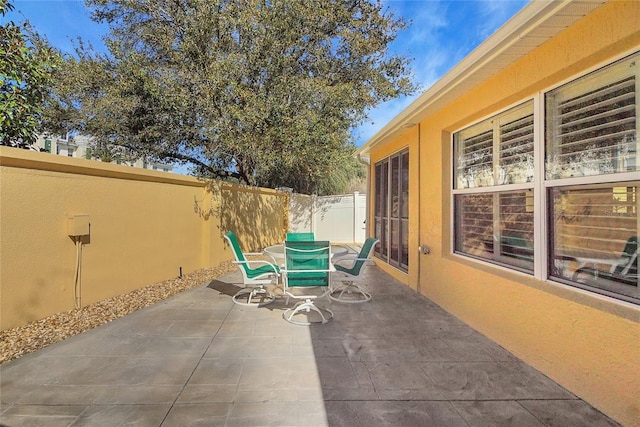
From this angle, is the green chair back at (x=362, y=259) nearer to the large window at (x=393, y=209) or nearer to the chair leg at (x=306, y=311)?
the chair leg at (x=306, y=311)

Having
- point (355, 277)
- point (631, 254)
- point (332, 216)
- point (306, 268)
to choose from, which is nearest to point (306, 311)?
point (306, 268)

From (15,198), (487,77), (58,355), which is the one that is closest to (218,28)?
(15,198)

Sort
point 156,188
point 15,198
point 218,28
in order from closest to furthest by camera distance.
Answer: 1. point 15,198
2. point 156,188
3. point 218,28

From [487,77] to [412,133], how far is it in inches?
90.2

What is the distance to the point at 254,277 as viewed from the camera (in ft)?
15.7

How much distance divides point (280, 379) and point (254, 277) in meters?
2.22

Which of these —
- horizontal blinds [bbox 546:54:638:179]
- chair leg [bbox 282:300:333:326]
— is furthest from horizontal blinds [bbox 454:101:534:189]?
chair leg [bbox 282:300:333:326]

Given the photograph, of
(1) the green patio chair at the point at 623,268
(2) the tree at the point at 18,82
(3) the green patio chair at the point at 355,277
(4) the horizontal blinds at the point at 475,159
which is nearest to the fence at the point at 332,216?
(3) the green patio chair at the point at 355,277

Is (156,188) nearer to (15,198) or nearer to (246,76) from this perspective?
(15,198)

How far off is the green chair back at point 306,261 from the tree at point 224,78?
12.0ft

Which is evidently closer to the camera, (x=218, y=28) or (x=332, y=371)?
(x=332, y=371)

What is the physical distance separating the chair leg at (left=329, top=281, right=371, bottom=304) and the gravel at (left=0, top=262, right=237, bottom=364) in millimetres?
2734

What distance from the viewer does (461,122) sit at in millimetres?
4398

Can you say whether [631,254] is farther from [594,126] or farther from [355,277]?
[355,277]
